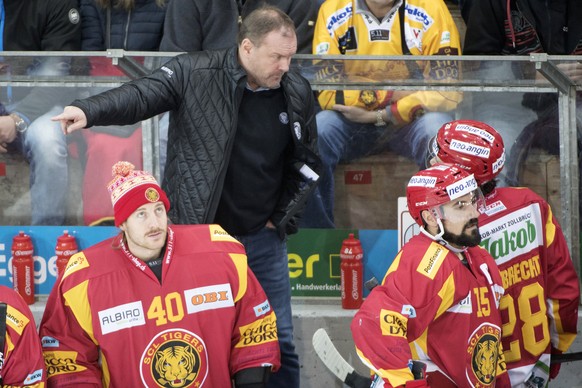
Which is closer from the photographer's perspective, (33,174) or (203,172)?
(203,172)

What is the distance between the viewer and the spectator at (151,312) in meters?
3.74

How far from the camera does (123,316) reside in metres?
3.74

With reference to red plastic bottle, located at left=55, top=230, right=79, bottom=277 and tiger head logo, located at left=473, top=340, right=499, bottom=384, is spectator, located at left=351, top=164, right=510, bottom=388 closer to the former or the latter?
tiger head logo, located at left=473, top=340, right=499, bottom=384

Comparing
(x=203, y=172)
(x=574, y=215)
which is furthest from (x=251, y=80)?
(x=574, y=215)

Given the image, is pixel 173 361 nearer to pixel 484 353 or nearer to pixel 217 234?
pixel 217 234

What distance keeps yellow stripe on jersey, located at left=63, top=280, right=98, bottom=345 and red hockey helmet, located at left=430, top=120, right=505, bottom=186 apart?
56.3 inches

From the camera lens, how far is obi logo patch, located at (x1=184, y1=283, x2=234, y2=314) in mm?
3789

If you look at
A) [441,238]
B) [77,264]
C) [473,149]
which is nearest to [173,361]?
[77,264]

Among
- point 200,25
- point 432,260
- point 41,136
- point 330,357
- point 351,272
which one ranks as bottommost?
point 330,357

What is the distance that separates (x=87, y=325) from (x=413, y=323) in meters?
1.10

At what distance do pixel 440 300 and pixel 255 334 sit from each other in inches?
26.9

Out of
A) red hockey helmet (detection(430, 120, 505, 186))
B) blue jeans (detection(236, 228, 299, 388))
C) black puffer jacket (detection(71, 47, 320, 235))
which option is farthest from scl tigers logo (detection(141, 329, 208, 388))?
red hockey helmet (detection(430, 120, 505, 186))

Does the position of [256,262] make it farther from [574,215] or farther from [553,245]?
[574,215]

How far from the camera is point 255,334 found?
3.88 m
